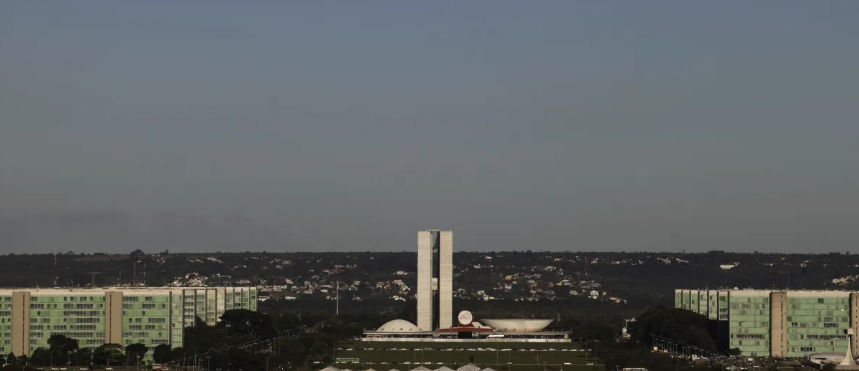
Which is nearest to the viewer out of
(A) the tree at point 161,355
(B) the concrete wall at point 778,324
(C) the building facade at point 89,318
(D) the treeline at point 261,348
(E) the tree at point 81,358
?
(D) the treeline at point 261,348

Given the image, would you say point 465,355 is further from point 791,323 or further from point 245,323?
point 791,323

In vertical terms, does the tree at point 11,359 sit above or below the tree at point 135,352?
below

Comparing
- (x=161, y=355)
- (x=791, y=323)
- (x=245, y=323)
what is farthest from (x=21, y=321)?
(x=791, y=323)

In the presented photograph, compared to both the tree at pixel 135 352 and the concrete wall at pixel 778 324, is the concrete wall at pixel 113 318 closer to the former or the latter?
the tree at pixel 135 352

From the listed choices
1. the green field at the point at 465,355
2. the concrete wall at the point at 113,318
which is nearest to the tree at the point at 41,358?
the concrete wall at the point at 113,318

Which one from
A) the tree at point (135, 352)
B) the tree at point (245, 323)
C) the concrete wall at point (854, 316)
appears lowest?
the tree at point (135, 352)
